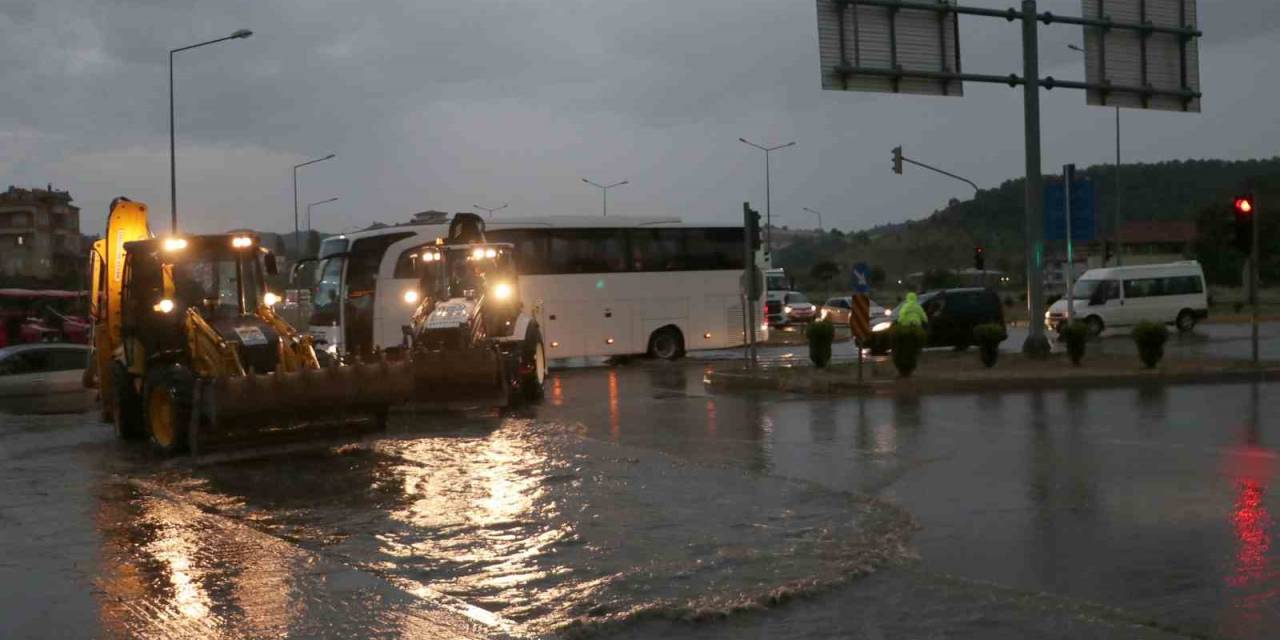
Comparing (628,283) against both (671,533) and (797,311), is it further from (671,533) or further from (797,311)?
(671,533)

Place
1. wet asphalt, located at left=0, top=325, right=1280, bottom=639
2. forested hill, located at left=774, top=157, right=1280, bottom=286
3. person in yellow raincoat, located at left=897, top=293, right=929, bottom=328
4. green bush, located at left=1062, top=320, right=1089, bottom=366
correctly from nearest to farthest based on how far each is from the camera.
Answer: wet asphalt, located at left=0, top=325, right=1280, bottom=639 → green bush, located at left=1062, top=320, right=1089, bottom=366 → person in yellow raincoat, located at left=897, top=293, right=929, bottom=328 → forested hill, located at left=774, top=157, right=1280, bottom=286

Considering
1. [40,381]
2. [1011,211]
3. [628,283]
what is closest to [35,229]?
[628,283]

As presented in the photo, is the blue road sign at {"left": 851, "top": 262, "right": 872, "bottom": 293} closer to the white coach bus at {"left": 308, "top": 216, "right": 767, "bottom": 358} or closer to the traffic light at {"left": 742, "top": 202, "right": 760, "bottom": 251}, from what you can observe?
the traffic light at {"left": 742, "top": 202, "right": 760, "bottom": 251}

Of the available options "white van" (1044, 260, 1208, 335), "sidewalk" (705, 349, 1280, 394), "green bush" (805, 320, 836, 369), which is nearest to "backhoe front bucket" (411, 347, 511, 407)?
"sidewalk" (705, 349, 1280, 394)

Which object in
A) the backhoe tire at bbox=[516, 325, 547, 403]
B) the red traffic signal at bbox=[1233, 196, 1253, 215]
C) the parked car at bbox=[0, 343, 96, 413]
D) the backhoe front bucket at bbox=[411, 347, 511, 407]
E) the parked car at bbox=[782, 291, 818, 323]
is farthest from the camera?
the parked car at bbox=[782, 291, 818, 323]

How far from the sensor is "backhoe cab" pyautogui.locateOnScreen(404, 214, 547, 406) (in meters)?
18.8

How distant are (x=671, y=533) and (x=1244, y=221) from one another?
19647 millimetres

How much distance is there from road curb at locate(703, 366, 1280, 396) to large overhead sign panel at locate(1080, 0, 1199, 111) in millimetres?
6153

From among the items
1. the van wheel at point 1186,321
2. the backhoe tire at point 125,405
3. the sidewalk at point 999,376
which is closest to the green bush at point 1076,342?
the sidewalk at point 999,376

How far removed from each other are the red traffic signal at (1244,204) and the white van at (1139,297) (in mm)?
15331

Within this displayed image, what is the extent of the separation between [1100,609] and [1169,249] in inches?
4289

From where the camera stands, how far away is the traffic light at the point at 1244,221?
24594 mm

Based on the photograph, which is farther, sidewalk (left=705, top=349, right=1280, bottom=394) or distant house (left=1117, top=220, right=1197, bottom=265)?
distant house (left=1117, top=220, right=1197, bottom=265)

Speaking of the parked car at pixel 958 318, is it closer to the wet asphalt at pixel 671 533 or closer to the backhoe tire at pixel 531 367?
the backhoe tire at pixel 531 367
